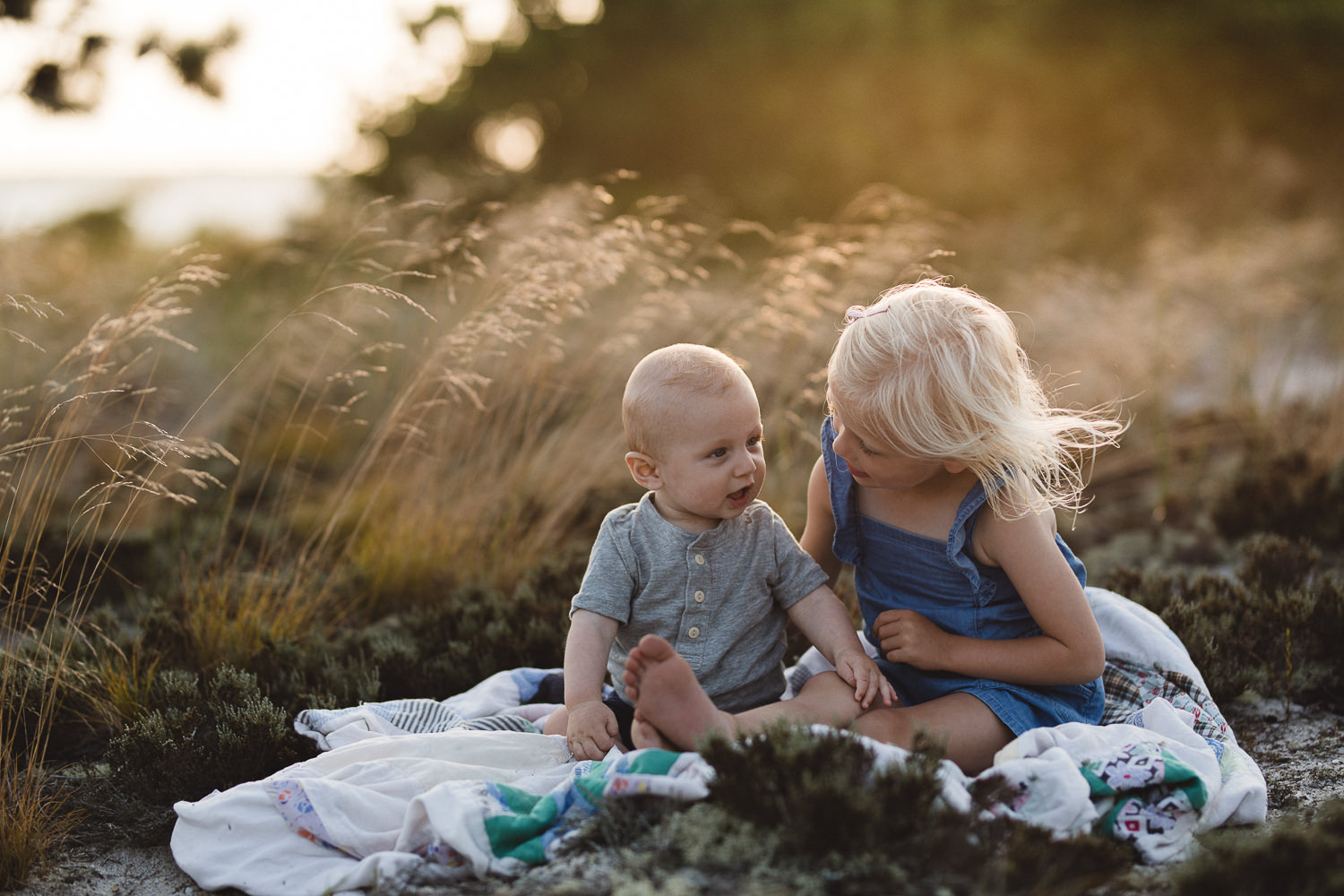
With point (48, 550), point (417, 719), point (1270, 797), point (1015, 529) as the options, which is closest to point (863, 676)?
point (1015, 529)

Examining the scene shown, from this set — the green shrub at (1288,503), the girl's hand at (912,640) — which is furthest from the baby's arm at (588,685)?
the green shrub at (1288,503)

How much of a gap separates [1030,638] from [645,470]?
1.07 m

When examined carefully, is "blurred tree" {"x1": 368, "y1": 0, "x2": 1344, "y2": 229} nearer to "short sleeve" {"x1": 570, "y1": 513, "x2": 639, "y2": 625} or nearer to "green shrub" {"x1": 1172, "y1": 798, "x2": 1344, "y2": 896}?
"short sleeve" {"x1": 570, "y1": 513, "x2": 639, "y2": 625}

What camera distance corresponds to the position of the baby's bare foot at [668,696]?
2.28 m

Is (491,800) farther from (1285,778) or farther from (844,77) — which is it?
(844,77)

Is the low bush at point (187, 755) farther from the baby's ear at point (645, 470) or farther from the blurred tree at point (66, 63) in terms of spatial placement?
the blurred tree at point (66, 63)

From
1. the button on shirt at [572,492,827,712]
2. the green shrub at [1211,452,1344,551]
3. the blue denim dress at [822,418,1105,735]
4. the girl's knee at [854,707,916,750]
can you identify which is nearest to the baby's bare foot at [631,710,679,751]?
the button on shirt at [572,492,827,712]

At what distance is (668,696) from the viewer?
2309 mm

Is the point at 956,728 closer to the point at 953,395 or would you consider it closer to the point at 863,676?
the point at 863,676

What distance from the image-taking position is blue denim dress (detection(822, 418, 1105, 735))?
2.65 meters

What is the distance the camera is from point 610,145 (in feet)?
38.5

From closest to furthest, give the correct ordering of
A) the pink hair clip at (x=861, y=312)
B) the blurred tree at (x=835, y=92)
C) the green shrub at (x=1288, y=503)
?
the pink hair clip at (x=861, y=312) → the green shrub at (x=1288, y=503) → the blurred tree at (x=835, y=92)

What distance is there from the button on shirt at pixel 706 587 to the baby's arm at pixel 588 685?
0.04 metres

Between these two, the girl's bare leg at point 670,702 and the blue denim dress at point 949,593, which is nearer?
the girl's bare leg at point 670,702
